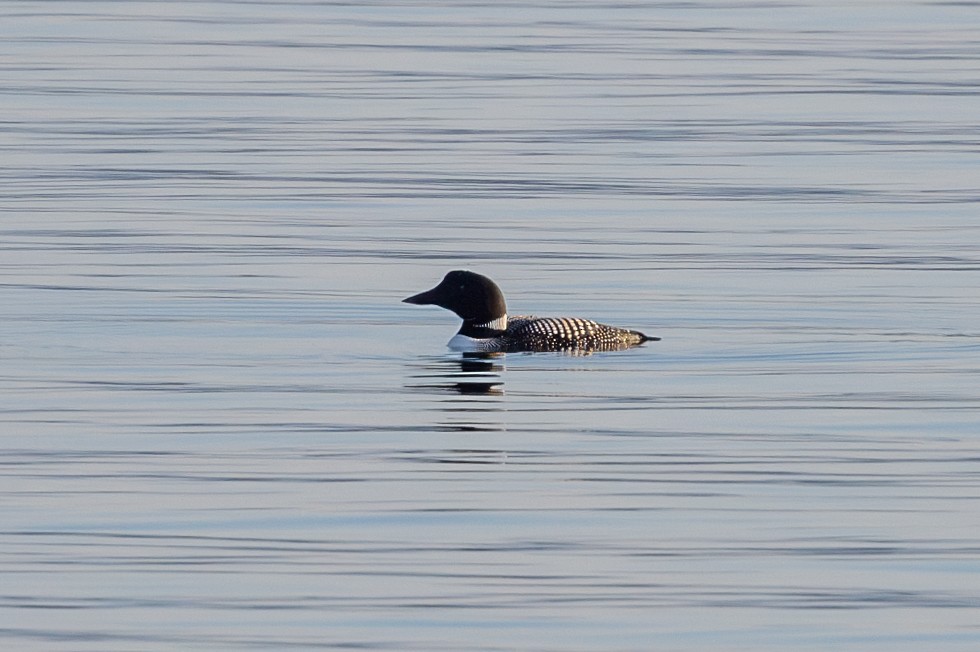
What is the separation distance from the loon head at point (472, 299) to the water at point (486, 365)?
257mm

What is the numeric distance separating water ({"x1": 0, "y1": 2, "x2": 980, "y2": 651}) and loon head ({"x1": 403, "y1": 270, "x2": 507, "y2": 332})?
0.84 feet

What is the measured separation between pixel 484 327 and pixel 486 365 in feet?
1.78

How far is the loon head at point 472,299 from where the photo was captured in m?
13.9

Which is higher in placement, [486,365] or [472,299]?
[472,299]

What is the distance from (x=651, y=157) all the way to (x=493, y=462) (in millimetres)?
12590

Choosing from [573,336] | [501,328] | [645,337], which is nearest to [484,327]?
[501,328]

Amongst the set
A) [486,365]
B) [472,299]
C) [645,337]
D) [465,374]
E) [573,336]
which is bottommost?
[465,374]

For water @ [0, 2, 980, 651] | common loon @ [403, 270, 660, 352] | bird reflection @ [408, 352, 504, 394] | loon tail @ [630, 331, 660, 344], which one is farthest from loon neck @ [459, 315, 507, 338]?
loon tail @ [630, 331, 660, 344]

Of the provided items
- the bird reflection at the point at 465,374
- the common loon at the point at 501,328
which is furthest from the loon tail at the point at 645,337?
the bird reflection at the point at 465,374

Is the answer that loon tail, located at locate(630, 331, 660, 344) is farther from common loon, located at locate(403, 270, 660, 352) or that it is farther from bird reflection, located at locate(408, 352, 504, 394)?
bird reflection, located at locate(408, 352, 504, 394)

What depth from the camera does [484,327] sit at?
13.8 metres

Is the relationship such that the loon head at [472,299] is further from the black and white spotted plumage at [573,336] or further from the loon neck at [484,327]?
the black and white spotted plumage at [573,336]

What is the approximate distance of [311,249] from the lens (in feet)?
56.4

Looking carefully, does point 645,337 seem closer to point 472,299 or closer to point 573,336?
point 573,336
